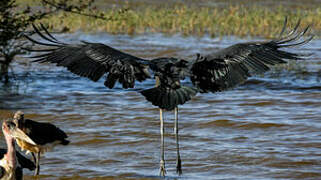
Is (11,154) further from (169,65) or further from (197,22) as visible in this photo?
(197,22)

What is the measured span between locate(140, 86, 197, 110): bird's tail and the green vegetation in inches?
422

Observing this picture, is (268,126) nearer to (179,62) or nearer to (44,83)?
(179,62)

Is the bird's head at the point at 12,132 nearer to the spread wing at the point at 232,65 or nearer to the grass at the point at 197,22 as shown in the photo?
the spread wing at the point at 232,65

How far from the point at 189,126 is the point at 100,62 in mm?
2832

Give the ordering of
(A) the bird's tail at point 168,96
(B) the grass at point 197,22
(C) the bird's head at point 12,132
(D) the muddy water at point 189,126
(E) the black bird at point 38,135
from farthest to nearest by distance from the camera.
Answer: (B) the grass at point 197,22 < (D) the muddy water at point 189,126 < (E) the black bird at point 38,135 < (A) the bird's tail at point 168,96 < (C) the bird's head at point 12,132

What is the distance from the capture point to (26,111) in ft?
31.7

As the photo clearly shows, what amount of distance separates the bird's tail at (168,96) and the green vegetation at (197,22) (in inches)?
422

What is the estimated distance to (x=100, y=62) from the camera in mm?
6320

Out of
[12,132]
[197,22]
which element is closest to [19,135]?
[12,132]

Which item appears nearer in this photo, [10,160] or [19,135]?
[10,160]

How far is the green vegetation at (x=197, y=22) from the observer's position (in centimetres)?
1734

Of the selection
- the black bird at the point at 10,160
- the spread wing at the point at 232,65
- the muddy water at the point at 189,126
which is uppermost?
the spread wing at the point at 232,65

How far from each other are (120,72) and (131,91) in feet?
16.0

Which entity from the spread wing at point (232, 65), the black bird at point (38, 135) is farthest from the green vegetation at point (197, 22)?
the black bird at point (38, 135)
